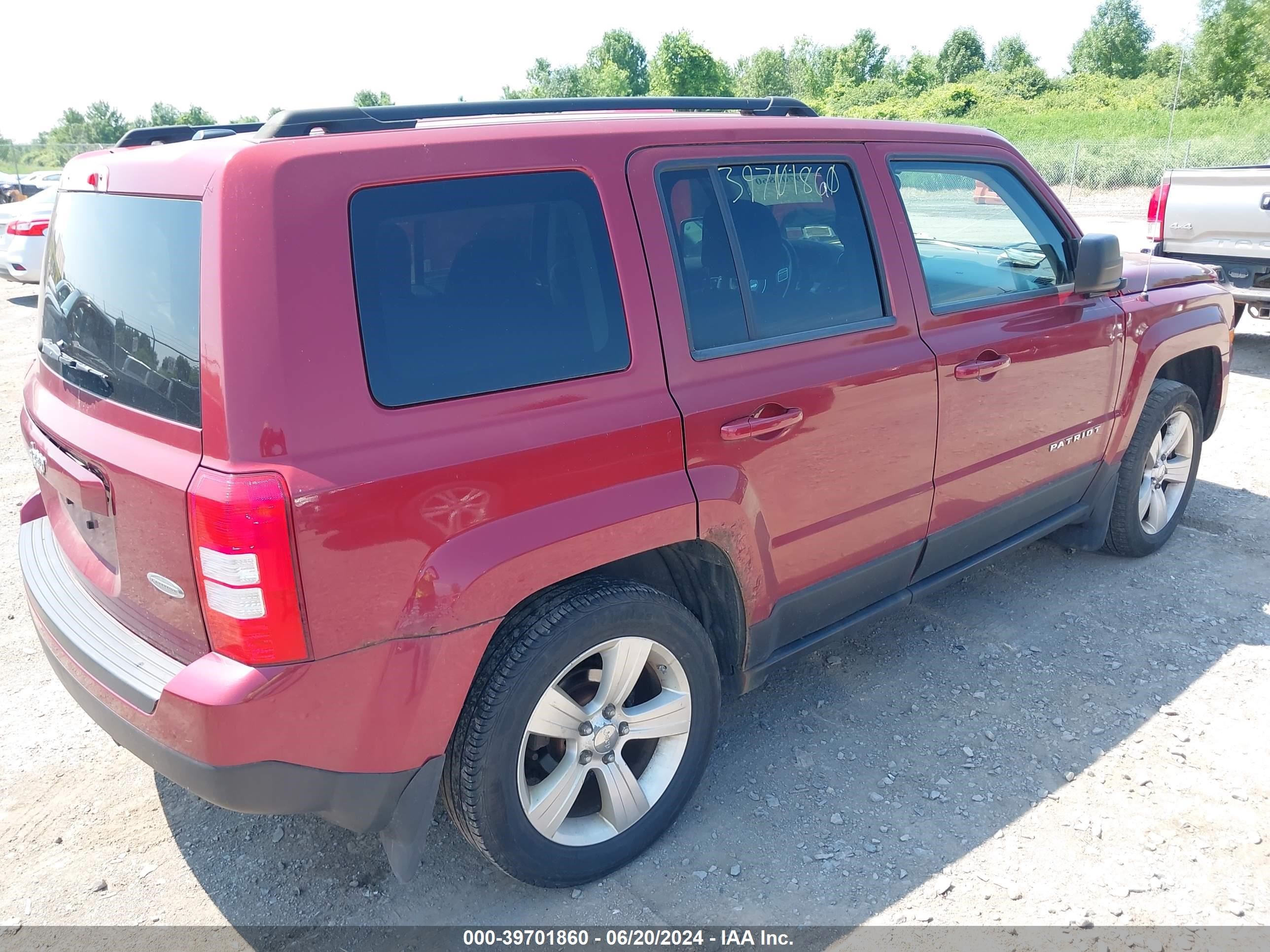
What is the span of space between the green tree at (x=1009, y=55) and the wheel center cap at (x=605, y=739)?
8492cm

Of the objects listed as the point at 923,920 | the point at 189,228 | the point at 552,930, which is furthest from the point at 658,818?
the point at 189,228

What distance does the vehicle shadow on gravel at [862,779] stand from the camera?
2527 millimetres

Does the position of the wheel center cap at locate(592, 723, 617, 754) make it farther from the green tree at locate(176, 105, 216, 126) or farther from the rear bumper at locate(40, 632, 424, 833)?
the green tree at locate(176, 105, 216, 126)

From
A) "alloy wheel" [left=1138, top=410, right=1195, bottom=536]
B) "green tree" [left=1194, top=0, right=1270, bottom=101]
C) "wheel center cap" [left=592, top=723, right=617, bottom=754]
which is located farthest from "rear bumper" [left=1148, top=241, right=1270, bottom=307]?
"green tree" [left=1194, top=0, right=1270, bottom=101]

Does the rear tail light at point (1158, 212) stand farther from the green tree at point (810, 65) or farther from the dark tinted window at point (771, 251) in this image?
the green tree at point (810, 65)

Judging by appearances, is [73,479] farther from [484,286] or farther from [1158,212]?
[1158,212]

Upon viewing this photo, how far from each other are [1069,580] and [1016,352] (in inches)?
57.8

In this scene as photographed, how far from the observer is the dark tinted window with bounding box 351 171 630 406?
2000 millimetres

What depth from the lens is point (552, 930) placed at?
2428mm

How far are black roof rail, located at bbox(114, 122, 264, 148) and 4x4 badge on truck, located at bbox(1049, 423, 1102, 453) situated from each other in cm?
310

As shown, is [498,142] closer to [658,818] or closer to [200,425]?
[200,425]

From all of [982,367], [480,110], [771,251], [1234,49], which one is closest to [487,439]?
[480,110]

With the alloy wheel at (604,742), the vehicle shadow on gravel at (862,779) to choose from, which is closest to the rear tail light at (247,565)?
the vehicle shadow on gravel at (862,779)

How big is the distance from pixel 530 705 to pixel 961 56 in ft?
287
